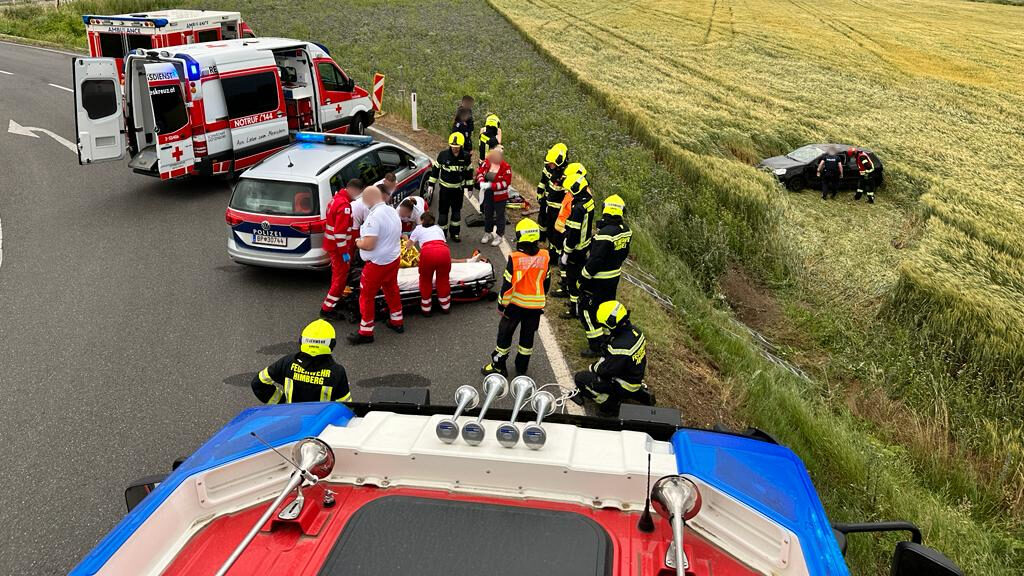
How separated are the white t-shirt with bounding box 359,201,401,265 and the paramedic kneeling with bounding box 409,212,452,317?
63 cm

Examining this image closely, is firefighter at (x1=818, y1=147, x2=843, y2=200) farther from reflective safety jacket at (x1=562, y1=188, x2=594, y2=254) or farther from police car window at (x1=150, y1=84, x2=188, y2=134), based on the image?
police car window at (x1=150, y1=84, x2=188, y2=134)

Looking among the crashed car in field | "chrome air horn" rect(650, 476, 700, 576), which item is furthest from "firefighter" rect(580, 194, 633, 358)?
the crashed car in field

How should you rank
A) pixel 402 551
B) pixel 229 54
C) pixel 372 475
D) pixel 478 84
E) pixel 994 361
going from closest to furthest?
pixel 402 551
pixel 372 475
pixel 994 361
pixel 229 54
pixel 478 84

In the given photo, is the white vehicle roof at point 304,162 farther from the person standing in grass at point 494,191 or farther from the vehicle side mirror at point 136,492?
the vehicle side mirror at point 136,492

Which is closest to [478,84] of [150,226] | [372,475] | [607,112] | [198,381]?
[607,112]

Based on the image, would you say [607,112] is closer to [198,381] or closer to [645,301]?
[645,301]

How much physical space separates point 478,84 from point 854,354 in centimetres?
1590

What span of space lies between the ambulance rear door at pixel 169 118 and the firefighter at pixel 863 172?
15.1m

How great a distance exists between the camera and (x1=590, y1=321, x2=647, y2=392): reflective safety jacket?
20.9ft

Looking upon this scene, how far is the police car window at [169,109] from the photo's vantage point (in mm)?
11758

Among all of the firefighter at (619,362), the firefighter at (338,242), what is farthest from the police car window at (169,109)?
the firefighter at (619,362)

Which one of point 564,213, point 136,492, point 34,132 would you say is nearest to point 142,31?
point 34,132

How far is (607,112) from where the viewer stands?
21.0 meters

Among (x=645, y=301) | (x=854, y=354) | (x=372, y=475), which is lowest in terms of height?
(x=854, y=354)
